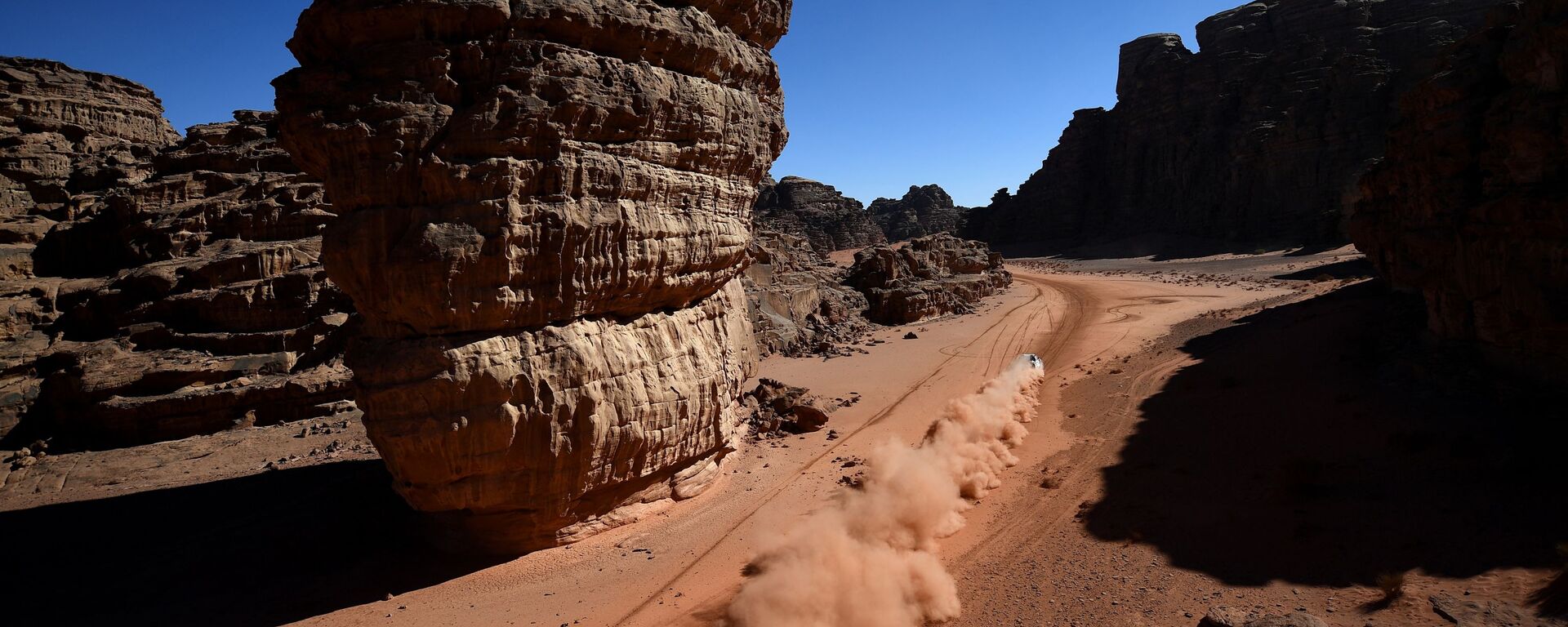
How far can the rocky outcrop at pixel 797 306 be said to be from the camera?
2595 cm

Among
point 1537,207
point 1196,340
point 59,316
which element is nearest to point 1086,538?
point 1537,207

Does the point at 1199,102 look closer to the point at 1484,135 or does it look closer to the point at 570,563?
the point at 1484,135

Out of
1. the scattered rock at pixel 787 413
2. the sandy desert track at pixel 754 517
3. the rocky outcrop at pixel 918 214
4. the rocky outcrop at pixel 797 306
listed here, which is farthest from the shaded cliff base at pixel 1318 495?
the rocky outcrop at pixel 918 214

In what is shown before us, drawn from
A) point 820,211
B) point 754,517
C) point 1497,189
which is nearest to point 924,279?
point 1497,189

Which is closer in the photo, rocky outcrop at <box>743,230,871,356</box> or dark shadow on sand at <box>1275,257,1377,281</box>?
rocky outcrop at <box>743,230,871,356</box>

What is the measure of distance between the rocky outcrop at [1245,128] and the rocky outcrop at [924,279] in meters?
28.1

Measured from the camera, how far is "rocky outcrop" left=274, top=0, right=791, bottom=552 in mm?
8742

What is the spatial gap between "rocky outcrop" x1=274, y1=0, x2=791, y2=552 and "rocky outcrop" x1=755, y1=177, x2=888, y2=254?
59.6 meters

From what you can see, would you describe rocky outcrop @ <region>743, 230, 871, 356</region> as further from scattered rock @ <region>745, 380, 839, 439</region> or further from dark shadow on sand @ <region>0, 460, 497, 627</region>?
dark shadow on sand @ <region>0, 460, 497, 627</region>

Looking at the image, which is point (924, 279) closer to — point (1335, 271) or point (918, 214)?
point (1335, 271)

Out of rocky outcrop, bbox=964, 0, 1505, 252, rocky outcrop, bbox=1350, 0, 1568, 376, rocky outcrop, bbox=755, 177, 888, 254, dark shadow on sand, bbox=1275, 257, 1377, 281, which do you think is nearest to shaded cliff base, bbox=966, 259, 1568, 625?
rocky outcrop, bbox=1350, 0, 1568, 376

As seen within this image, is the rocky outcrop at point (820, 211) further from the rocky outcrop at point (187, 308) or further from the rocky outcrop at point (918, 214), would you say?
the rocky outcrop at point (187, 308)

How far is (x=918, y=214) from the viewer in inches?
3971

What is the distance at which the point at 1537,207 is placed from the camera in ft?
33.6
